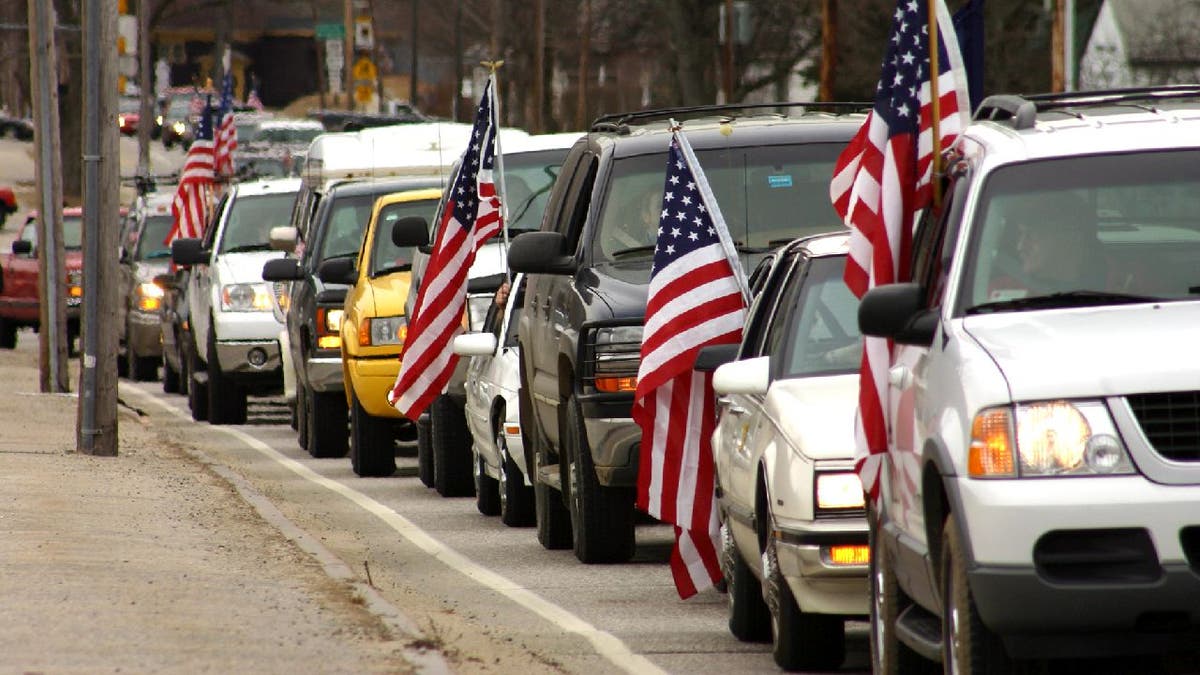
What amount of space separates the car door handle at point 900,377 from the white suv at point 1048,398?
17mm

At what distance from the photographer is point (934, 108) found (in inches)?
339

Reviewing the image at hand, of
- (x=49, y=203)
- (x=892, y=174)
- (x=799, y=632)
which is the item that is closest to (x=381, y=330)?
(x=799, y=632)

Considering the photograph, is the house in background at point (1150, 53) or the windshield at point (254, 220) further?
the house in background at point (1150, 53)

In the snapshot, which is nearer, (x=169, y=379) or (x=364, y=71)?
(x=169, y=379)

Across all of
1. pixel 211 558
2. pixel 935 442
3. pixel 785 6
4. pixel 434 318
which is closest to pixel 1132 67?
pixel 785 6

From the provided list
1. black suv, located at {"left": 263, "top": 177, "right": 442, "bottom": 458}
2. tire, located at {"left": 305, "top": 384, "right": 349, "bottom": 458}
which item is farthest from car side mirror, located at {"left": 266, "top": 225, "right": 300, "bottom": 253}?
tire, located at {"left": 305, "top": 384, "right": 349, "bottom": 458}

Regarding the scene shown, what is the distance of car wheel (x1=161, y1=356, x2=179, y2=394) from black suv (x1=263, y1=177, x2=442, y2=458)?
9.44 m

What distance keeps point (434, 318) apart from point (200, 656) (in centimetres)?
841

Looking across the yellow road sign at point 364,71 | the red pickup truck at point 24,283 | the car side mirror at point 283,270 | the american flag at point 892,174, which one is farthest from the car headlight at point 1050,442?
the yellow road sign at point 364,71

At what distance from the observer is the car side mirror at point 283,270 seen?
22000 mm

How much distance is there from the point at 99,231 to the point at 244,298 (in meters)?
5.10

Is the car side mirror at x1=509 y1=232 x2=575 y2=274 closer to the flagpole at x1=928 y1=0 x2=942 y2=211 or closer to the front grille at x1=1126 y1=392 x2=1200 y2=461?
the flagpole at x1=928 y1=0 x2=942 y2=211

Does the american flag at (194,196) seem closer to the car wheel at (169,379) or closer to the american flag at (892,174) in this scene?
the car wheel at (169,379)

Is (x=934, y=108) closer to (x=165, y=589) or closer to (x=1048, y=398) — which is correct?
(x=1048, y=398)
